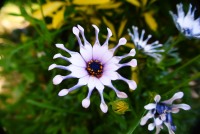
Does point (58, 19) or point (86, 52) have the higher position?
point (58, 19)

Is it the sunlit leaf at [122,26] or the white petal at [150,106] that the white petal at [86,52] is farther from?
the sunlit leaf at [122,26]

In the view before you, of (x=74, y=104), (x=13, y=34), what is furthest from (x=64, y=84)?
(x=13, y=34)

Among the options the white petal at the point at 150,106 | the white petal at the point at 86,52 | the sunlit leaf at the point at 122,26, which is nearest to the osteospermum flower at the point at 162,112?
the white petal at the point at 150,106


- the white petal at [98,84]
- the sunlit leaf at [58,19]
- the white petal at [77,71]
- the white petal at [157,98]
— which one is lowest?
the white petal at [157,98]

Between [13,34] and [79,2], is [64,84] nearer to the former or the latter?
[79,2]

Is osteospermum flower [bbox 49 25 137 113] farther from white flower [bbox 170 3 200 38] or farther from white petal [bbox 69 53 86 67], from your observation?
white flower [bbox 170 3 200 38]

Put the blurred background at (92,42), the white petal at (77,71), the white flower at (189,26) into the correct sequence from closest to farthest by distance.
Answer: the white petal at (77,71) → the white flower at (189,26) → the blurred background at (92,42)

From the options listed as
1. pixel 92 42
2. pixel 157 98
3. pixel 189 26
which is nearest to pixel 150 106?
pixel 157 98

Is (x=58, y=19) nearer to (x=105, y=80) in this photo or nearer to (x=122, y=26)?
(x=122, y=26)

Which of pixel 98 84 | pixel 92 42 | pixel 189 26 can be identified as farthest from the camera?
pixel 92 42
